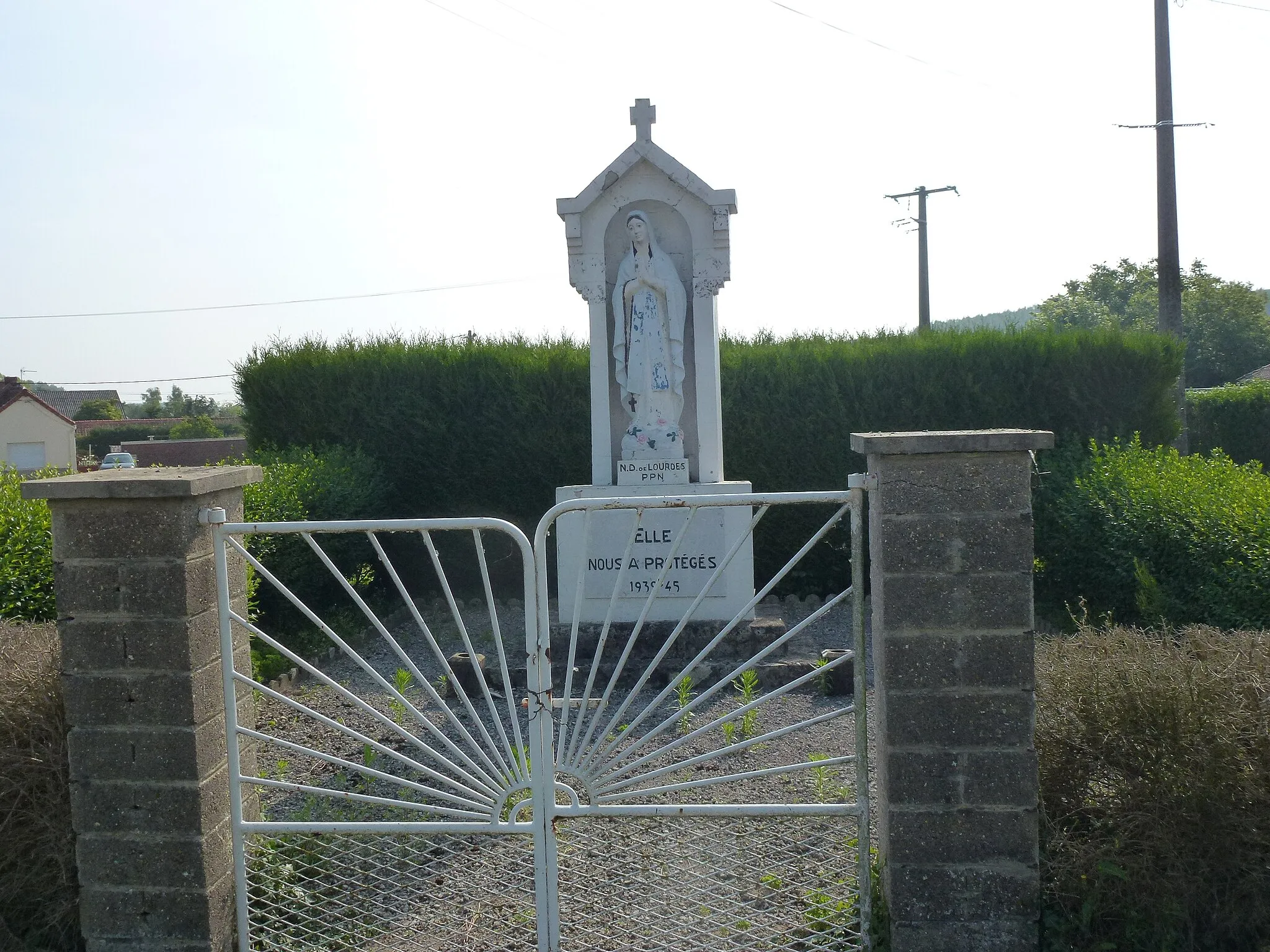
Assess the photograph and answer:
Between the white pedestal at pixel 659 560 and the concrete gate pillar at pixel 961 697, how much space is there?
3559mm

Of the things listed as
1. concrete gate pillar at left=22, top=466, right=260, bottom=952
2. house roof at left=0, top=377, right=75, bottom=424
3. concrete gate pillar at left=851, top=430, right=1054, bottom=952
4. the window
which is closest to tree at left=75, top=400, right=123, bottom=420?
the window

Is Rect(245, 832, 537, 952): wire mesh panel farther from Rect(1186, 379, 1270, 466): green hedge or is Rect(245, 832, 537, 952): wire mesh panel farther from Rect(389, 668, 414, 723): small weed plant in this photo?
Rect(1186, 379, 1270, 466): green hedge

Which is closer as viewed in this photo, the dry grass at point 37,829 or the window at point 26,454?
the dry grass at point 37,829

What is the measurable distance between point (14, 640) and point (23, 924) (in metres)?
0.98

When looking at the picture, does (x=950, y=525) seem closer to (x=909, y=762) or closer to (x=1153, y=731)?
(x=909, y=762)

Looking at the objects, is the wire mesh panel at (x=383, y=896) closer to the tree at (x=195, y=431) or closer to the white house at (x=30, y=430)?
the white house at (x=30, y=430)

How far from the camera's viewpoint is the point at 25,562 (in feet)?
16.4

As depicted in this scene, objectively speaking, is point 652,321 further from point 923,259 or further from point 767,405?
point 923,259

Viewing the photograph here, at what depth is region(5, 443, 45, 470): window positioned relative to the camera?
37.3 meters

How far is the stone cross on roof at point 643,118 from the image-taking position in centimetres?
652

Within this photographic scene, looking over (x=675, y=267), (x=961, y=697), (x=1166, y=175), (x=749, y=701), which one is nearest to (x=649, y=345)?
(x=675, y=267)

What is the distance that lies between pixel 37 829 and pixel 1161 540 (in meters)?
6.19

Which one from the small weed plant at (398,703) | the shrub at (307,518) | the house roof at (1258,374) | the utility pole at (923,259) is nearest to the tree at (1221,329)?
the house roof at (1258,374)

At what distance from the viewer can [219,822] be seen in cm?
296
